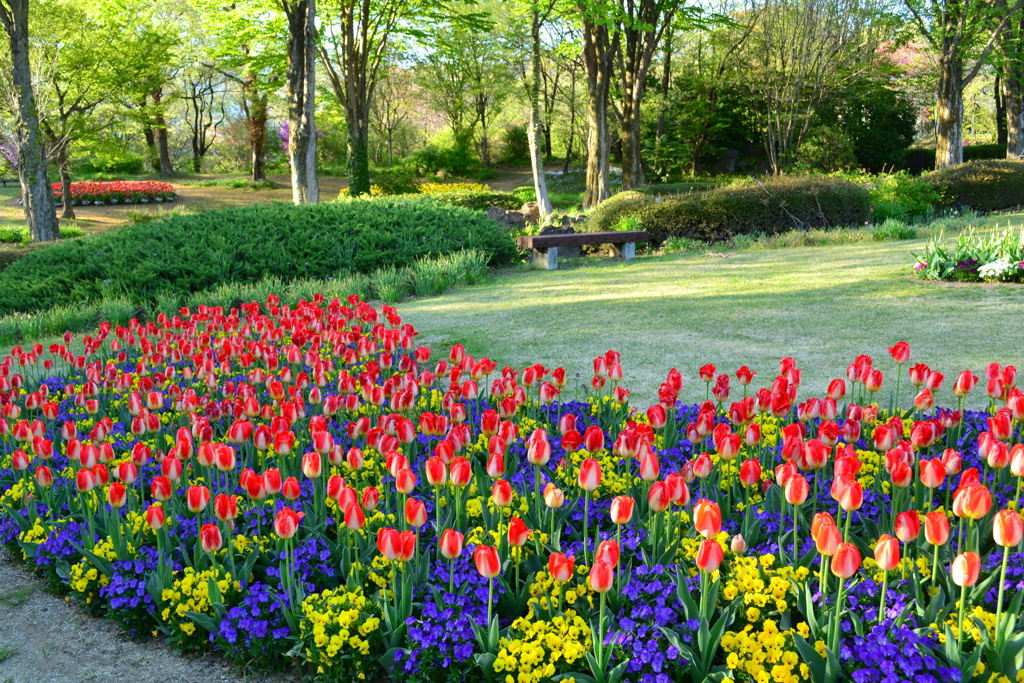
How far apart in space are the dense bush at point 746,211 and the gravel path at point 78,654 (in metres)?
13.1

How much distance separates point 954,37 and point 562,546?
25078mm

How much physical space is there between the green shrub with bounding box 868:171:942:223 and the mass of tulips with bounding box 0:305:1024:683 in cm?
1390

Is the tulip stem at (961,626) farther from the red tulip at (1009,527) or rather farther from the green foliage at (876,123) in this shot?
the green foliage at (876,123)

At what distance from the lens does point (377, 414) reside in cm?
471

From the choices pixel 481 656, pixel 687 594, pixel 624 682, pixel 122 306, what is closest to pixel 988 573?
pixel 687 594

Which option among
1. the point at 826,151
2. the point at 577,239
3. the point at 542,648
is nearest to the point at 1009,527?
the point at 542,648

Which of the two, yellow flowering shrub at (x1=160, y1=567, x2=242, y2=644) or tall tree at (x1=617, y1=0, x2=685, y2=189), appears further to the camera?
tall tree at (x1=617, y1=0, x2=685, y2=189)

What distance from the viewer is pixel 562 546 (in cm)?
329

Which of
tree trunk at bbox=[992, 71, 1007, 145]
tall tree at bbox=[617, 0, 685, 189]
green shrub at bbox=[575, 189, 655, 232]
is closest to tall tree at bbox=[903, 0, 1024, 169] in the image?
tall tree at bbox=[617, 0, 685, 189]

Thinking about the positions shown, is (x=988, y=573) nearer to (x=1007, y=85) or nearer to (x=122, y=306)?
(x=122, y=306)

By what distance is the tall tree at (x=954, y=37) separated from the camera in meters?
22.7

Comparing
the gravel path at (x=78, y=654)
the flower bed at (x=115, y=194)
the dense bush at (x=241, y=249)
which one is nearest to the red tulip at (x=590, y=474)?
the gravel path at (x=78, y=654)

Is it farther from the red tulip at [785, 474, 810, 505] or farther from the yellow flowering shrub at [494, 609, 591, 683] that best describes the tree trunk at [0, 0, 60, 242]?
the red tulip at [785, 474, 810, 505]

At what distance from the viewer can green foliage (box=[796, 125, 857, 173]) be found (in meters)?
29.6
